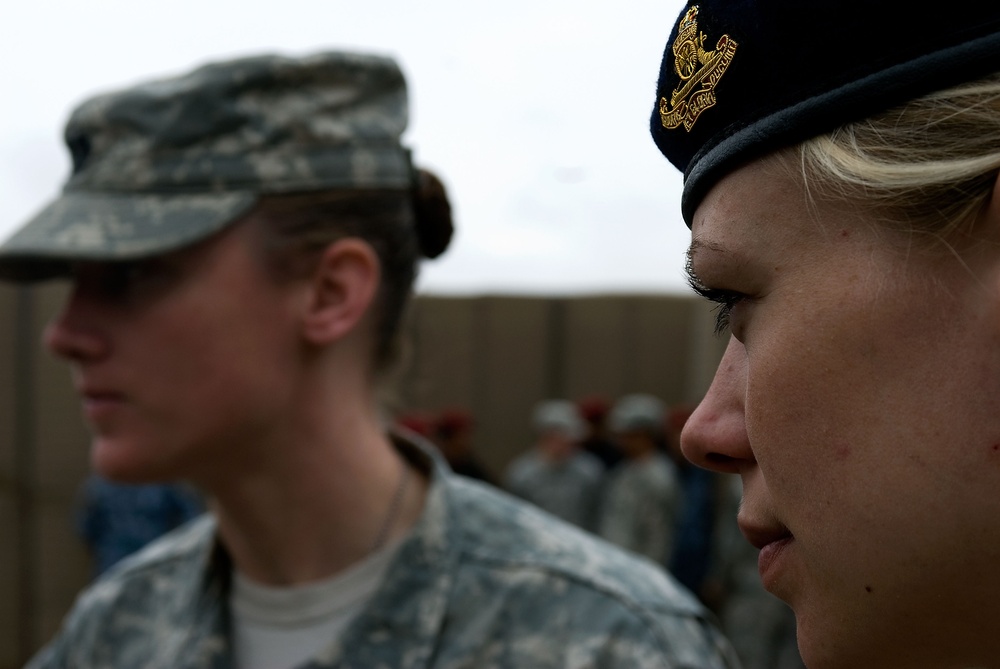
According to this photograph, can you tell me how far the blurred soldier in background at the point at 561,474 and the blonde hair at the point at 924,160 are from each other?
294 inches

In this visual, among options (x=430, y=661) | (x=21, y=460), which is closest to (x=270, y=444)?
(x=430, y=661)

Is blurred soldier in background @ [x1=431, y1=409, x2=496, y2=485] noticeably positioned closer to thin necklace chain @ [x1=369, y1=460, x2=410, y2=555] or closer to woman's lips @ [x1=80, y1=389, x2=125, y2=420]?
thin necklace chain @ [x1=369, y1=460, x2=410, y2=555]

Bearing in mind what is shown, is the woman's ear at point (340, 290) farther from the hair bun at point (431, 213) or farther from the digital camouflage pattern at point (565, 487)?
the digital camouflage pattern at point (565, 487)

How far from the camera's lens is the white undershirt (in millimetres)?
2027

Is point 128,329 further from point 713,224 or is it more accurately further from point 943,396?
point 943,396

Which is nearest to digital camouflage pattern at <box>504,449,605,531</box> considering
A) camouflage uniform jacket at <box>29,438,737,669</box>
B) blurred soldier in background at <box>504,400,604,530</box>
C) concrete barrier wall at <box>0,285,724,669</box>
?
blurred soldier in background at <box>504,400,604,530</box>

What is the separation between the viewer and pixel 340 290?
7.18 feet

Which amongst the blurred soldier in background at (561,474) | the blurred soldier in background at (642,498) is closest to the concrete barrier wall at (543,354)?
the blurred soldier in background at (561,474)

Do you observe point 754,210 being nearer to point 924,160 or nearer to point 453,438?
point 924,160

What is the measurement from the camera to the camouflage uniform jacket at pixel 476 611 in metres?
1.91

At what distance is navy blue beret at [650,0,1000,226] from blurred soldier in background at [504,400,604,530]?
7.31 m

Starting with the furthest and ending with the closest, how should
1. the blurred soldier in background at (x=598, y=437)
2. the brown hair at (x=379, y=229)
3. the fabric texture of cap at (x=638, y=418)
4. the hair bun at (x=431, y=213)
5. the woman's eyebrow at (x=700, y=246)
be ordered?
the blurred soldier in background at (x=598, y=437) → the fabric texture of cap at (x=638, y=418) → the hair bun at (x=431, y=213) → the brown hair at (x=379, y=229) → the woman's eyebrow at (x=700, y=246)

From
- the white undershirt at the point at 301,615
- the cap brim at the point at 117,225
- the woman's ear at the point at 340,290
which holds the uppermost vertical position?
the cap brim at the point at 117,225

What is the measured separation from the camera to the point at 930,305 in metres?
0.78
